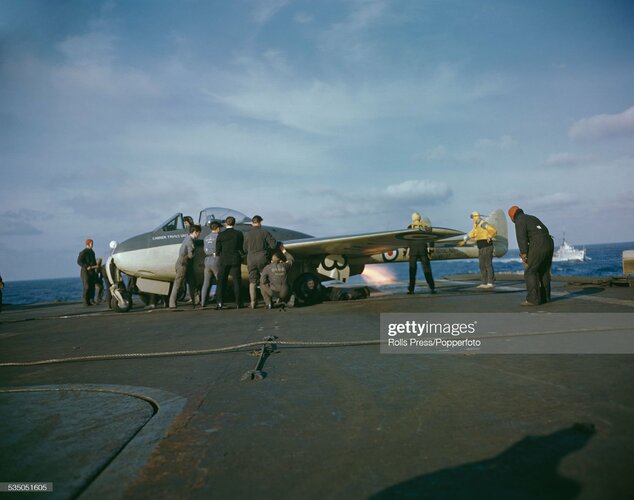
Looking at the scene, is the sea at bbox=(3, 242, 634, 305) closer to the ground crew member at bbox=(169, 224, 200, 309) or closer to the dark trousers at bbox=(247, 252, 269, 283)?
the dark trousers at bbox=(247, 252, 269, 283)

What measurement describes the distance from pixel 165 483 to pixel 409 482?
103 centimetres

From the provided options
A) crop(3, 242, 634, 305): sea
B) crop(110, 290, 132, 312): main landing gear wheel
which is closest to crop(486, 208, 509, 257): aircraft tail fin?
crop(3, 242, 634, 305): sea

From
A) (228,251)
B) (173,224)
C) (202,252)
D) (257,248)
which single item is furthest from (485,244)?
(173,224)

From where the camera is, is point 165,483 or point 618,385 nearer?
point 165,483

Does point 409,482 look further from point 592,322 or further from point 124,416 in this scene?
point 592,322

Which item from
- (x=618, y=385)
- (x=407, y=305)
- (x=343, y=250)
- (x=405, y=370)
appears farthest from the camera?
(x=343, y=250)

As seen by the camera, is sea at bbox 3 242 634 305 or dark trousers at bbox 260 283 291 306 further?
sea at bbox 3 242 634 305

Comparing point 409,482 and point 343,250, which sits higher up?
point 343,250

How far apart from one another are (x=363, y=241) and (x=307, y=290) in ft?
6.07

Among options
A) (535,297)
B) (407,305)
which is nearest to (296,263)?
(407,305)

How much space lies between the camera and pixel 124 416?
8.57ft

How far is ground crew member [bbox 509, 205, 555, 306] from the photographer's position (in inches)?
298

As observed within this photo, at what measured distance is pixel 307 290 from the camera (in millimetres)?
10117

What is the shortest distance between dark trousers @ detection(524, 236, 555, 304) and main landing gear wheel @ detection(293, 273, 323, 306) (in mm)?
4713
